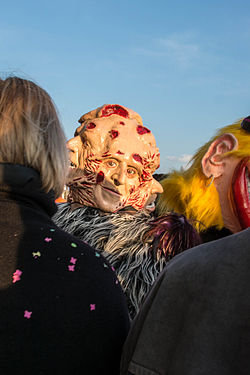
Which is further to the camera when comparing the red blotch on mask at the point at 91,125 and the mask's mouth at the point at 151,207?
the mask's mouth at the point at 151,207

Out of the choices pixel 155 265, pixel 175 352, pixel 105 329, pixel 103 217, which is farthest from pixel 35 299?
pixel 103 217

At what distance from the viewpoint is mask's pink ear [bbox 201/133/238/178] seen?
209cm

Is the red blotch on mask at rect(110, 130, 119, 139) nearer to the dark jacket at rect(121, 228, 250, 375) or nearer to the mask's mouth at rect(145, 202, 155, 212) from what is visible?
the mask's mouth at rect(145, 202, 155, 212)

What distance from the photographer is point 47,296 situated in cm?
86

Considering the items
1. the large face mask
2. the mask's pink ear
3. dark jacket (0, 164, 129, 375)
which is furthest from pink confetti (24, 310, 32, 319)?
Answer: the mask's pink ear

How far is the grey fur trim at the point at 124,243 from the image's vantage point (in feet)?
5.05

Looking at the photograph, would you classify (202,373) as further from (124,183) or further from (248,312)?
(124,183)

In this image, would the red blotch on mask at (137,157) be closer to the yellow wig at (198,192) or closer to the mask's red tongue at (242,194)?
the yellow wig at (198,192)

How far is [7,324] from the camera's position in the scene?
83 cm

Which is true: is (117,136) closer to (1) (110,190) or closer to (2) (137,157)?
(2) (137,157)

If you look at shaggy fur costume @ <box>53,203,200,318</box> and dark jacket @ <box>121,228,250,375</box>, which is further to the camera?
shaggy fur costume @ <box>53,203,200,318</box>

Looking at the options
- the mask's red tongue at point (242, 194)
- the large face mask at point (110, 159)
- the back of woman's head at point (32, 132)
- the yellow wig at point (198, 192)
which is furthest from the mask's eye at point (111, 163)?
the back of woman's head at point (32, 132)

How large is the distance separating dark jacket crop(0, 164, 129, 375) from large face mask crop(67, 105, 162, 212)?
105 cm

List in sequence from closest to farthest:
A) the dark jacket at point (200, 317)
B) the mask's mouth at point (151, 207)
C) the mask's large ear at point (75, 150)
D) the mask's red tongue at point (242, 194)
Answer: the dark jacket at point (200, 317), the mask's red tongue at point (242, 194), the mask's large ear at point (75, 150), the mask's mouth at point (151, 207)
